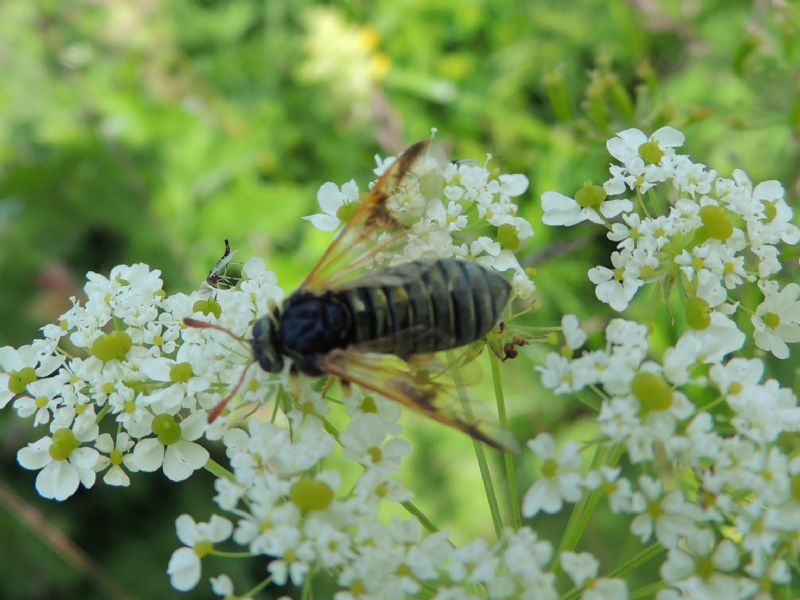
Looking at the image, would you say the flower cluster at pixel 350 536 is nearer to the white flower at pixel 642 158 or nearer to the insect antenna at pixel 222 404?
the insect antenna at pixel 222 404

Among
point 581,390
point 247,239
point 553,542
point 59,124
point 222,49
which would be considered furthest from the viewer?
point 222,49

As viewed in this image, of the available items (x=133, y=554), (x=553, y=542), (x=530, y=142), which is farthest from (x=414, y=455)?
(x=530, y=142)

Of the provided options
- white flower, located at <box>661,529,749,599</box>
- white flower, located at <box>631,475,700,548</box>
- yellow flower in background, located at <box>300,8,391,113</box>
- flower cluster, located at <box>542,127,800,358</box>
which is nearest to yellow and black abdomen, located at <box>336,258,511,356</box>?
flower cluster, located at <box>542,127,800,358</box>

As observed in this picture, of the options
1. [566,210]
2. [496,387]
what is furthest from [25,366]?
[566,210]

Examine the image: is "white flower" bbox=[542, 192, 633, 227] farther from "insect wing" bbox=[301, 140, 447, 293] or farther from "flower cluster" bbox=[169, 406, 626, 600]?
"flower cluster" bbox=[169, 406, 626, 600]

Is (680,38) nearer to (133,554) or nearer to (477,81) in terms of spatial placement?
(477,81)
